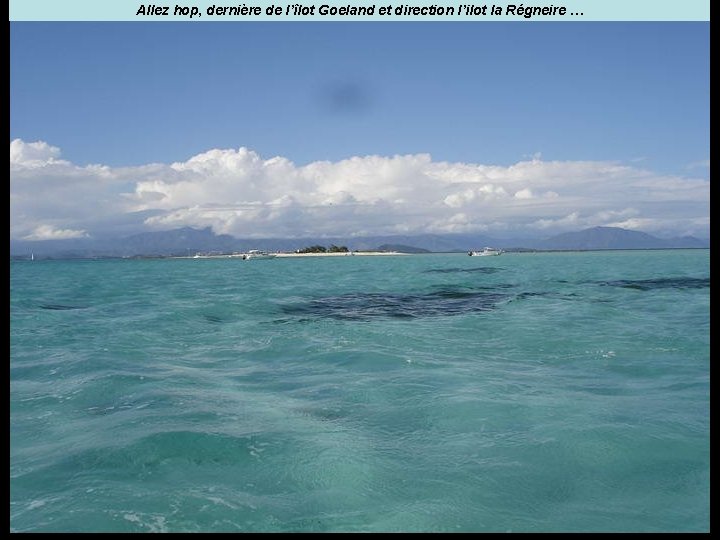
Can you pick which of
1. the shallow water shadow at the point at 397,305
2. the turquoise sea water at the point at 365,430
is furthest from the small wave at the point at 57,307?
the shallow water shadow at the point at 397,305

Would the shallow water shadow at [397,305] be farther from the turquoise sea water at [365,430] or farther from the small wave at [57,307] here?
the small wave at [57,307]

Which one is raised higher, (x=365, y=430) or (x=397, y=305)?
(x=397, y=305)

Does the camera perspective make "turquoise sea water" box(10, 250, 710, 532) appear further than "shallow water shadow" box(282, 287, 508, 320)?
No

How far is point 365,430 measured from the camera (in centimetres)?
847

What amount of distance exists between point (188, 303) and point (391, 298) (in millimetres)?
11444

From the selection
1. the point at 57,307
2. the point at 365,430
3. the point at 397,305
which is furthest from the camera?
the point at 57,307

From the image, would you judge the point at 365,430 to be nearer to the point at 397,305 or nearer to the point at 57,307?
the point at 397,305

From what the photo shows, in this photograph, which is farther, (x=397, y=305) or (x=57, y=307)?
(x=57, y=307)

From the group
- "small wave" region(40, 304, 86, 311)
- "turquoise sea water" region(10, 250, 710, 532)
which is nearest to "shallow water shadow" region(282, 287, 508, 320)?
"turquoise sea water" region(10, 250, 710, 532)

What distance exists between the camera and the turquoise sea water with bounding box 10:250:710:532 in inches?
237

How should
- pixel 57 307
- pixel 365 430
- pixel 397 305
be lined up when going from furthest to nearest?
1. pixel 57 307
2. pixel 397 305
3. pixel 365 430

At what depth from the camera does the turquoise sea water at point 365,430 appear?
6023 millimetres

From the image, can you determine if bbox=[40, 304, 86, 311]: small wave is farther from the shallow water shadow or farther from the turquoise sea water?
the shallow water shadow

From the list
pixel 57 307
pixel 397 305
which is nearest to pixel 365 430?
pixel 397 305
